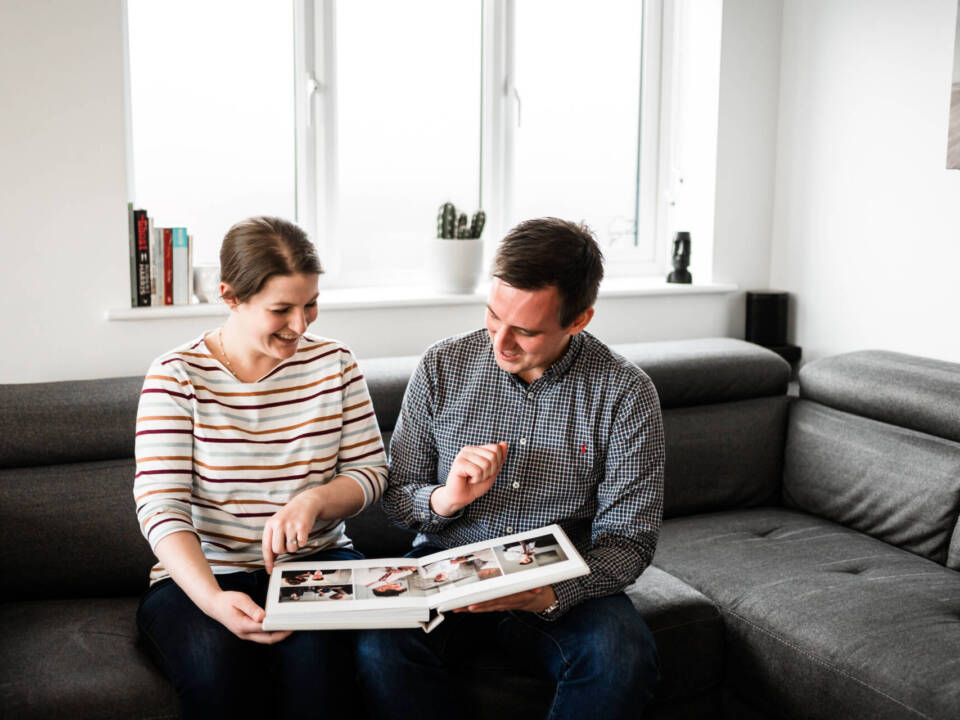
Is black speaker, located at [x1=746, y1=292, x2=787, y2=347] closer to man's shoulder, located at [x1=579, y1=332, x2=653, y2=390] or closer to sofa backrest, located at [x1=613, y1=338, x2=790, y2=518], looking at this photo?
sofa backrest, located at [x1=613, y1=338, x2=790, y2=518]

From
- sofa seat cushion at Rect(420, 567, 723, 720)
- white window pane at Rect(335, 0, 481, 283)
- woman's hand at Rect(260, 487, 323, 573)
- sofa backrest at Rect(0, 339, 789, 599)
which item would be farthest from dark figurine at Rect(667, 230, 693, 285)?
woman's hand at Rect(260, 487, 323, 573)

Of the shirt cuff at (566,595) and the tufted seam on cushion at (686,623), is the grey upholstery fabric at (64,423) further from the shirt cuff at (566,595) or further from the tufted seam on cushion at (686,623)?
the tufted seam on cushion at (686,623)

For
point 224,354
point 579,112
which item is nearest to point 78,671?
point 224,354

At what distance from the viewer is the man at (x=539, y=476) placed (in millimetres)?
1701

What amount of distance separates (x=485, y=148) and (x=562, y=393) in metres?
1.57

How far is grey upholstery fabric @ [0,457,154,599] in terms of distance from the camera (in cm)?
204

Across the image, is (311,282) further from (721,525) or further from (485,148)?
(485,148)

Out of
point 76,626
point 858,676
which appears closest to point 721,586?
point 858,676

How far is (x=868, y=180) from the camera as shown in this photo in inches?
120

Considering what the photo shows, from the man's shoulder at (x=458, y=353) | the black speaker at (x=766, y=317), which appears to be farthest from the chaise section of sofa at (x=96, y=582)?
Answer: the black speaker at (x=766, y=317)

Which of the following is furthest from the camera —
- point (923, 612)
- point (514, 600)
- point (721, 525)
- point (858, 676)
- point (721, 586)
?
point (721, 525)

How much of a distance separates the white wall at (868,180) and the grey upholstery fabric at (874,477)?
1.53 ft

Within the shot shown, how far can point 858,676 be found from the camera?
1831 millimetres

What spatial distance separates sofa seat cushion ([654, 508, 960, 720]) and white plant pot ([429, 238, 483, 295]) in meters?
0.99
